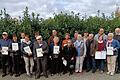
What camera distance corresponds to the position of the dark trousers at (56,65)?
599 inches

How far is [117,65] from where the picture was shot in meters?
15.9

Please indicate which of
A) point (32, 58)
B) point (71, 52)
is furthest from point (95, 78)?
point (32, 58)

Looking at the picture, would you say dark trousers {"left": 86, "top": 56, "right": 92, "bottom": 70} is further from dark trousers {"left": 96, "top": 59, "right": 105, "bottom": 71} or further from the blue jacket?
the blue jacket

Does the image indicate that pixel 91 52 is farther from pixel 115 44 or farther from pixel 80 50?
pixel 115 44

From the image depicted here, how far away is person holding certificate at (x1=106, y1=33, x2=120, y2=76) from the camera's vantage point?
15.1 meters

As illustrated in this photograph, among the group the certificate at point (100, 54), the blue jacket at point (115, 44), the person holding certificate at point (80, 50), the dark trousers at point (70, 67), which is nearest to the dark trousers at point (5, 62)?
the dark trousers at point (70, 67)

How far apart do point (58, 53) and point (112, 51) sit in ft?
7.62

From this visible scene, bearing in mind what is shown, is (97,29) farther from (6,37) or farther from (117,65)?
(6,37)

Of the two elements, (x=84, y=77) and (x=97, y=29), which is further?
(x=97, y=29)

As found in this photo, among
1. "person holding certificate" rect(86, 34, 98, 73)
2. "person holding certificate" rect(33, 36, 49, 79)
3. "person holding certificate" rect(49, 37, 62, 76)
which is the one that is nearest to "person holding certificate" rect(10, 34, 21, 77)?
"person holding certificate" rect(33, 36, 49, 79)

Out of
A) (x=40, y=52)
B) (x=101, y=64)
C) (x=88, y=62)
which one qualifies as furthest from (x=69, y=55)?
(x=101, y=64)

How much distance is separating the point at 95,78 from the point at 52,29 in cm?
316

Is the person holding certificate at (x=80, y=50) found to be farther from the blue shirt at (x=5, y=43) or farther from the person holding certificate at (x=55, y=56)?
the blue shirt at (x=5, y=43)

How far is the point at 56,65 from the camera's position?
15359mm
